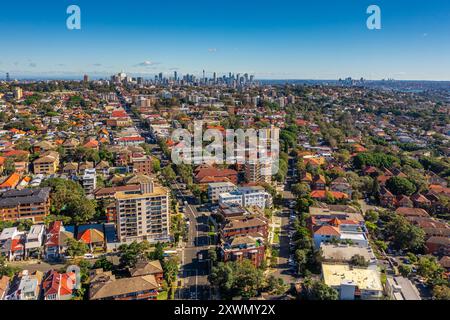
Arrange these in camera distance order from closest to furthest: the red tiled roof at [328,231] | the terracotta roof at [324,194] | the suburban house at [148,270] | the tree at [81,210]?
1. the suburban house at [148,270]
2. the red tiled roof at [328,231]
3. the tree at [81,210]
4. the terracotta roof at [324,194]

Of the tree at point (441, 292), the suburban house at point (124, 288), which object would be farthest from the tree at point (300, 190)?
the suburban house at point (124, 288)

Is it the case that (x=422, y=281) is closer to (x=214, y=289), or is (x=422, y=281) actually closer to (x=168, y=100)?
(x=214, y=289)

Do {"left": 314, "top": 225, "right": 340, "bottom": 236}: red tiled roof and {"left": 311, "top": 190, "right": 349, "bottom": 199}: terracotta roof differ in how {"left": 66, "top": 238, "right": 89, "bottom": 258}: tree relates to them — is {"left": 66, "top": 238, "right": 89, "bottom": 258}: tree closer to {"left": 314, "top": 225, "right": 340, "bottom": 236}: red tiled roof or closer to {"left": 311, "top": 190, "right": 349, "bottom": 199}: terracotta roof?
{"left": 314, "top": 225, "right": 340, "bottom": 236}: red tiled roof

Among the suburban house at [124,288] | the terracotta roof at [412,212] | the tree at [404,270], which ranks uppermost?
the terracotta roof at [412,212]

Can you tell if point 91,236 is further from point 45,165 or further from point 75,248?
point 45,165

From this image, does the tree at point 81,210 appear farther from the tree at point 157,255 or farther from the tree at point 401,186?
the tree at point 401,186

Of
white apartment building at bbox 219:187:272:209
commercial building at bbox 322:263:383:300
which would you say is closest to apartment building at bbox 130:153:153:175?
white apartment building at bbox 219:187:272:209
